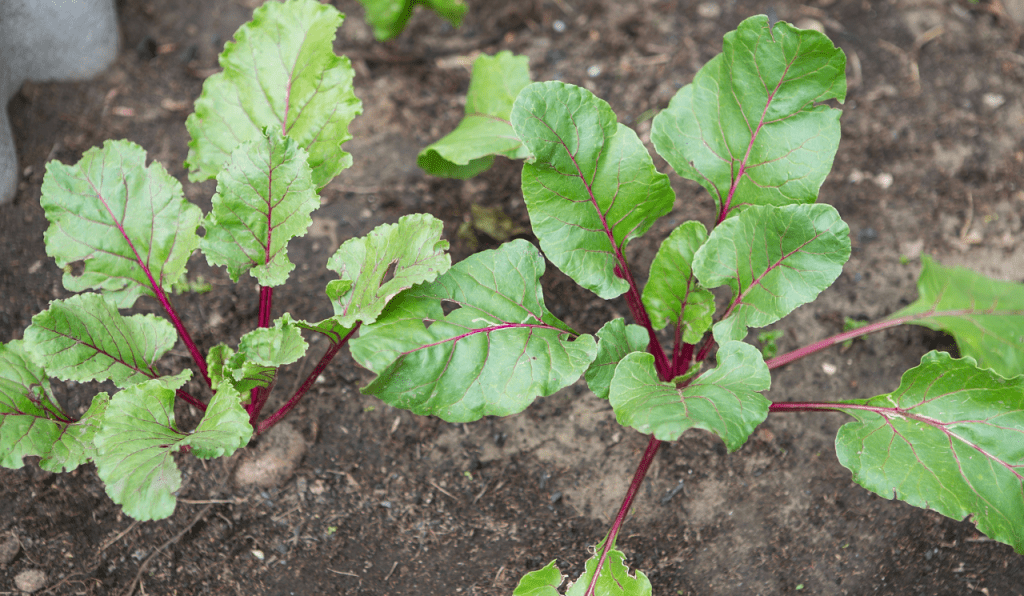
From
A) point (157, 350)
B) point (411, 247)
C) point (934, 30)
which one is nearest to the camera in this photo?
point (411, 247)

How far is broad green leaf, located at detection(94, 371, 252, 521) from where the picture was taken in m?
1.41

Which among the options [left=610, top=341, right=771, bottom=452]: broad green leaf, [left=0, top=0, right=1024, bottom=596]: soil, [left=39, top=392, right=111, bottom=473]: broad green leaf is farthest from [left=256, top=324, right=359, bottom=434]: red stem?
[left=610, top=341, right=771, bottom=452]: broad green leaf

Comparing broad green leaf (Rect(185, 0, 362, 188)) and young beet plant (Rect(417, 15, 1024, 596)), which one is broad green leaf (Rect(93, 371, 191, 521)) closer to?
young beet plant (Rect(417, 15, 1024, 596))

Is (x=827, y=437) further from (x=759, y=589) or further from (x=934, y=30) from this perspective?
(x=934, y=30)

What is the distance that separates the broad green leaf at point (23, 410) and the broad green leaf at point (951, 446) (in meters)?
1.89

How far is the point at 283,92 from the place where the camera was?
1.84m

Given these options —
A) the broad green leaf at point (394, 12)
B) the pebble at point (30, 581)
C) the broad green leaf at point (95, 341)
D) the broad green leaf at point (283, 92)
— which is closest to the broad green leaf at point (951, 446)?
the broad green leaf at point (283, 92)

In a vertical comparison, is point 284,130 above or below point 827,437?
above

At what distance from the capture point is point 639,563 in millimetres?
1846

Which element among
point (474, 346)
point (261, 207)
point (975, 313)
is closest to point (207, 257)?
point (261, 207)

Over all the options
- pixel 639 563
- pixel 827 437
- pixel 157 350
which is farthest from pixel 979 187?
pixel 157 350

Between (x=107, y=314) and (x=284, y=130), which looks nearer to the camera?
(x=107, y=314)

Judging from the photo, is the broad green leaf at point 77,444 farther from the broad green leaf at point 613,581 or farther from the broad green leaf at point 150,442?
the broad green leaf at point 613,581

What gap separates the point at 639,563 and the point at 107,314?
1516mm
